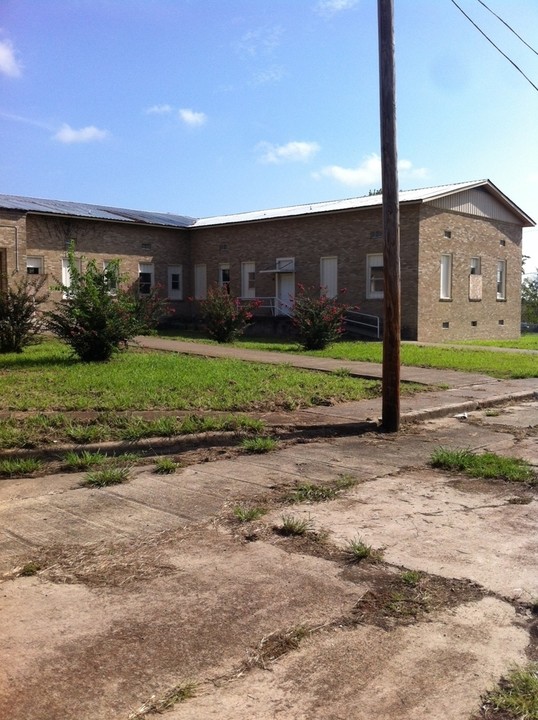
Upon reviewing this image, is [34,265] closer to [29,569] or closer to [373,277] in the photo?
[373,277]

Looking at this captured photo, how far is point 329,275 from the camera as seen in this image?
100.0 ft

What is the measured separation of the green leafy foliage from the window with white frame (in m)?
21.7

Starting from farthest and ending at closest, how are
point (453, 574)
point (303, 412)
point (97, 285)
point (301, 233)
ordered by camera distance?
1. point (301, 233)
2. point (97, 285)
3. point (303, 412)
4. point (453, 574)

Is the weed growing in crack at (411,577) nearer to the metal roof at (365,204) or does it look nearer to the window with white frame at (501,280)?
the metal roof at (365,204)

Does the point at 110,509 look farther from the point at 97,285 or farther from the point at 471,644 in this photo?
the point at 97,285

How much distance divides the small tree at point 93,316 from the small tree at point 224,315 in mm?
7717

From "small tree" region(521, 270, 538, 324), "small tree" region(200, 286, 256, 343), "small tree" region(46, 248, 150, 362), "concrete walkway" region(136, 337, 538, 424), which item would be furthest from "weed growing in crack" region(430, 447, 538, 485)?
"small tree" region(521, 270, 538, 324)

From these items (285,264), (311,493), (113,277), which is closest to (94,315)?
(113,277)

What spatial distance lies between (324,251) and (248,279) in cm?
520

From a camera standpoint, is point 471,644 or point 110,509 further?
point 110,509

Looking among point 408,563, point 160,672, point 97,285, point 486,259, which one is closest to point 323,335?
point 97,285

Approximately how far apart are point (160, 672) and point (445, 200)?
2728 cm

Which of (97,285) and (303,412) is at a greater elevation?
(97,285)

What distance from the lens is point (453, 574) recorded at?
4.48 meters
